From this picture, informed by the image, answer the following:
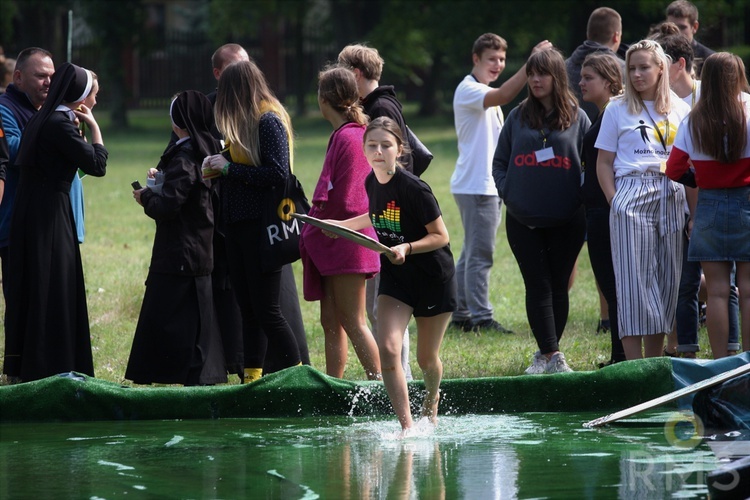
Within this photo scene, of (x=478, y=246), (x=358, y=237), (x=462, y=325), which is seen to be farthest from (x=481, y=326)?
(x=358, y=237)

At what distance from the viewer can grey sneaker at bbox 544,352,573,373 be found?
277 inches

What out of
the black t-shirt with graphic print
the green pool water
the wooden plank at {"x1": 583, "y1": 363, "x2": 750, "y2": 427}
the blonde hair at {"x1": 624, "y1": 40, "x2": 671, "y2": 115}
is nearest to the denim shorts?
the blonde hair at {"x1": 624, "y1": 40, "x2": 671, "y2": 115}

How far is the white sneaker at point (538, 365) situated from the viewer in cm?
715

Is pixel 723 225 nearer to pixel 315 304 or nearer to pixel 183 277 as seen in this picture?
pixel 183 277

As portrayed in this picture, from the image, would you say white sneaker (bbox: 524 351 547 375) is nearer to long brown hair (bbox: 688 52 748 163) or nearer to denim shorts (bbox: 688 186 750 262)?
denim shorts (bbox: 688 186 750 262)

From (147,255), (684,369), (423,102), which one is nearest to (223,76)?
(684,369)

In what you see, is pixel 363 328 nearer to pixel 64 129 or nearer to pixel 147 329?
pixel 147 329

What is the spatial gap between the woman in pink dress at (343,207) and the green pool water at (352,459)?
2.16 feet

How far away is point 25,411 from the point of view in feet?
20.0

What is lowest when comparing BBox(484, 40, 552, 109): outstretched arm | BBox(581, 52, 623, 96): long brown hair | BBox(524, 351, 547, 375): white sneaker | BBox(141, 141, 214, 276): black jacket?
BBox(524, 351, 547, 375): white sneaker

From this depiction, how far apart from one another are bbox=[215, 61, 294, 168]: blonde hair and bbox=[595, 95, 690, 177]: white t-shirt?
6.22 ft

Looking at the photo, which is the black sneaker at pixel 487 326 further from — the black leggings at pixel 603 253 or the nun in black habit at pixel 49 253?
the nun in black habit at pixel 49 253

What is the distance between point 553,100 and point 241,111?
1.98 metres

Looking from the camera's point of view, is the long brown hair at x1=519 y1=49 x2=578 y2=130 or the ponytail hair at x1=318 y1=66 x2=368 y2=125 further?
the long brown hair at x1=519 y1=49 x2=578 y2=130
